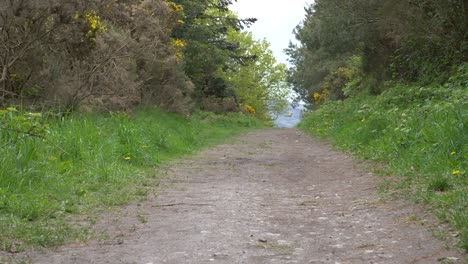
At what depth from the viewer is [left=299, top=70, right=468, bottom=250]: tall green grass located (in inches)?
230

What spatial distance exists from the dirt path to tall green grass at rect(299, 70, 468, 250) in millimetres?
395

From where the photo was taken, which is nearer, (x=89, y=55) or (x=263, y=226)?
(x=263, y=226)

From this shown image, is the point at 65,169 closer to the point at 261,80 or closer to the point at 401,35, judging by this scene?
the point at 401,35

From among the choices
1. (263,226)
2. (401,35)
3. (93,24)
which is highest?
(401,35)

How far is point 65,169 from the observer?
7.96m

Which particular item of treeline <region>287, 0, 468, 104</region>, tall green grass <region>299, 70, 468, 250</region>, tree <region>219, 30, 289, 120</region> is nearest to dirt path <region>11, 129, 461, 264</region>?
tall green grass <region>299, 70, 468, 250</region>

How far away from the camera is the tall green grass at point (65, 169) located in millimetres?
5418

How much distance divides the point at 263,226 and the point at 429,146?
4.10 m

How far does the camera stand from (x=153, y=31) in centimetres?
1538

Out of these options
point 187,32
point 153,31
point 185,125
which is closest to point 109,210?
point 153,31

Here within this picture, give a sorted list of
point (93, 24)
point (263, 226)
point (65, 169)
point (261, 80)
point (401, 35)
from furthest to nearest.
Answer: point (261, 80) → point (401, 35) → point (93, 24) → point (65, 169) → point (263, 226)

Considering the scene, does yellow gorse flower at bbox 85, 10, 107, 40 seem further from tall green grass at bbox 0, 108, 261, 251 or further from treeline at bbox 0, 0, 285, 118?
tall green grass at bbox 0, 108, 261, 251

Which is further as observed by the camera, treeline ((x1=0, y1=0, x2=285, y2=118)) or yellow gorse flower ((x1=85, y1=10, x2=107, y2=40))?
yellow gorse flower ((x1=85, y1=10, x2=107, y2=40))

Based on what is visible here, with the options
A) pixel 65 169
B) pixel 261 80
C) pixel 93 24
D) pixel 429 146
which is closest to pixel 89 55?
pixel 93 24
